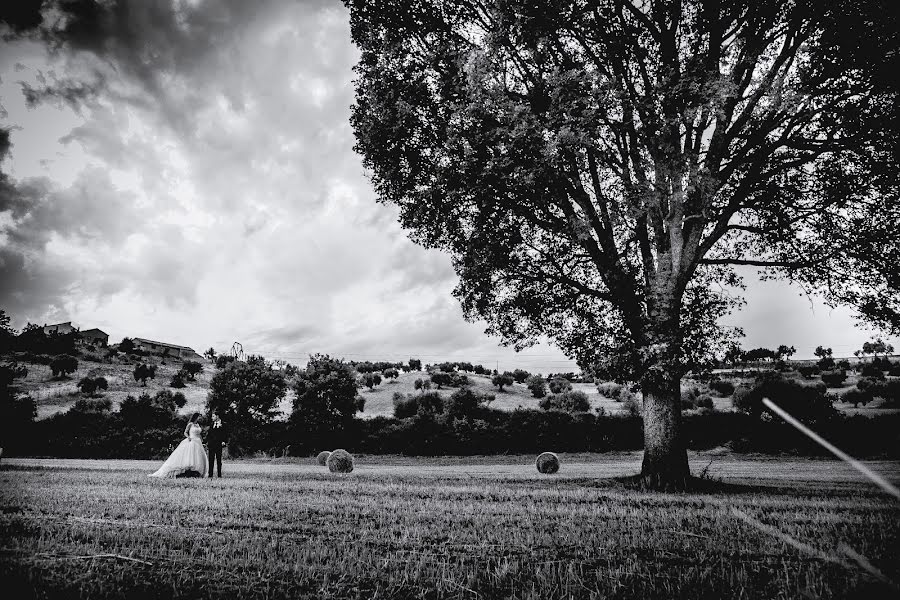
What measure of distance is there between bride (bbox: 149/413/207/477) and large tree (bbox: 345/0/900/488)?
10.2 metres

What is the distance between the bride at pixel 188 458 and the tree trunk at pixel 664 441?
46.4 feet

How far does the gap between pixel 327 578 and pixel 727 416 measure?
1728 inches

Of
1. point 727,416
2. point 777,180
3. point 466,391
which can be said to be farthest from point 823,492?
point 466,391

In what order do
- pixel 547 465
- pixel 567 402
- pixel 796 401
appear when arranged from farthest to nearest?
pixel 567 402 → pixel 796 401 → pixel 547 465

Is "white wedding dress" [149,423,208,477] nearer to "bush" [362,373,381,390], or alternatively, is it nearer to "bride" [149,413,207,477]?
"bride" [149,413,207,477]

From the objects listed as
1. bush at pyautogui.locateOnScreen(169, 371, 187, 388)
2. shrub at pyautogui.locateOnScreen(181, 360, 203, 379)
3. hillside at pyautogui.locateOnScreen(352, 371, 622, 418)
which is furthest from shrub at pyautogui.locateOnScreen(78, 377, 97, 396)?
hillside at pyautogui.locateOnScreen(352, 371, 622, 418)

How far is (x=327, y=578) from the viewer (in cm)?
461

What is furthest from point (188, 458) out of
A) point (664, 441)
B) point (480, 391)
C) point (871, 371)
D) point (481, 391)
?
point (871, 371)

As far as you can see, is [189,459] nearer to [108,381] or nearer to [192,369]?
[108,381]

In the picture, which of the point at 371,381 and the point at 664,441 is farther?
the point at 371,381

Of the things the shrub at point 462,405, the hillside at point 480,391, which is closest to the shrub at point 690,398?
the hillside at point 480,391

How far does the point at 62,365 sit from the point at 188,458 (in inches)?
2936

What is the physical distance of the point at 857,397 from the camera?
2189 inches

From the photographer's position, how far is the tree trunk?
13039 mm
